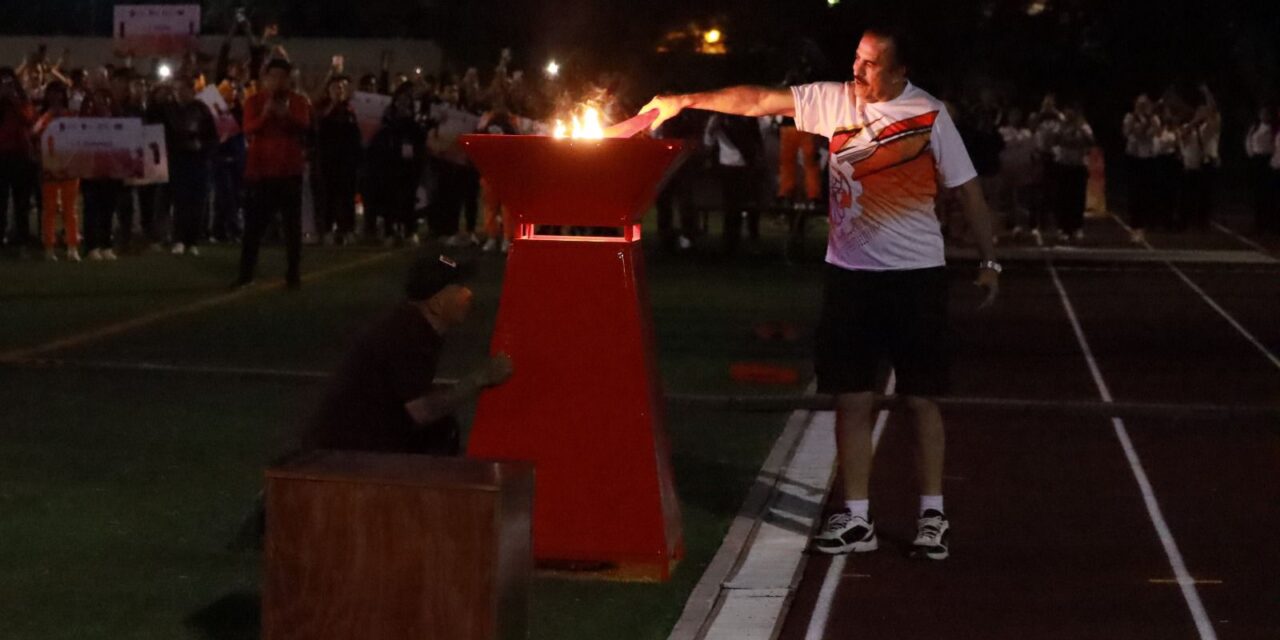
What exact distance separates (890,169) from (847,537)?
1.40 metres

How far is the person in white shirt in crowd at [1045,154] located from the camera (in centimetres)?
2947

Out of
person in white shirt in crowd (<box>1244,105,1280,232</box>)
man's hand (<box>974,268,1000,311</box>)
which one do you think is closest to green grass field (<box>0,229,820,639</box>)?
man's hand (<box>974,268,1000,311</box>)

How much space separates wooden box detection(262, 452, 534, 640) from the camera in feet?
17.5

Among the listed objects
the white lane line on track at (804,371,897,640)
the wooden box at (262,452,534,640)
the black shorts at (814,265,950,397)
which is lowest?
the white lane line on track at (804,371,897,640)

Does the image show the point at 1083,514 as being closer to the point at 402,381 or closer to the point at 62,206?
the point at 402,381

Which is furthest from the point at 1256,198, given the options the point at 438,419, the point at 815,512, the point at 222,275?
the point at 438,419

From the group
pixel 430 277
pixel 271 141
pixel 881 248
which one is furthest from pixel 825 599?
pixel 271 141

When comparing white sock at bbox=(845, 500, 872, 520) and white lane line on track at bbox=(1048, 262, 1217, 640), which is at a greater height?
white sock at bbox=(845, 500, 872, 520)

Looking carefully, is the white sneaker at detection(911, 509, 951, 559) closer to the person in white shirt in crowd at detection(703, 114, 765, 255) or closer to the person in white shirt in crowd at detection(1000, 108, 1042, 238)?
the person in white shirt in crowd at detection(703, 114, 765, 255)

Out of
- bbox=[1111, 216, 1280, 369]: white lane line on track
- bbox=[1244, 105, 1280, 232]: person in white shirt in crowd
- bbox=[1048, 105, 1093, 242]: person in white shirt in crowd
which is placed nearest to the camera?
bbox=[1111, 216, 1280, 369]: white lane line on track

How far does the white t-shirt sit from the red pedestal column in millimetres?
945

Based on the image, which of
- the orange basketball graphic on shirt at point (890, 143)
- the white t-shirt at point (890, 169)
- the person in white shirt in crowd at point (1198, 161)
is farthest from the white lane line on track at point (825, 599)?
the person in white shirt in crowd at point (1198, 161)

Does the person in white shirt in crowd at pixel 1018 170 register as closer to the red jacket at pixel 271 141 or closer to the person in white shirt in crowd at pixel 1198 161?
the person in white shirt in crowd at pixel 1198 161

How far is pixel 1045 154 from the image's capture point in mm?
30031
